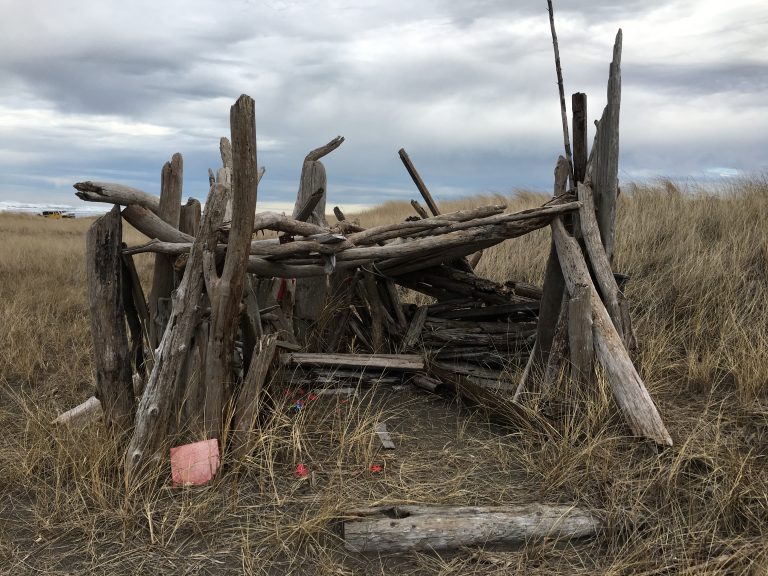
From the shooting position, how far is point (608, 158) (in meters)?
5.12

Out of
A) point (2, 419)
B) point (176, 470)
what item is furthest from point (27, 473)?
point (2, 419)

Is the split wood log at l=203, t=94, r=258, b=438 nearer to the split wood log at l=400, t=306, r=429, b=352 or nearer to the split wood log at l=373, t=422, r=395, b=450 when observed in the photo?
the split wood log at l=373, t=422, r=395, b=450

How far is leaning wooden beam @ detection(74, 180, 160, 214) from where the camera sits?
4203mm

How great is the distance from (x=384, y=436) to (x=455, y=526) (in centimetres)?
123

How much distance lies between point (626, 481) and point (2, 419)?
4520 millimetres

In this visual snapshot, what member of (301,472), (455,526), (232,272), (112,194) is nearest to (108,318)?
(112,194)

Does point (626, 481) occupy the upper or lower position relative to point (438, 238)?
lower

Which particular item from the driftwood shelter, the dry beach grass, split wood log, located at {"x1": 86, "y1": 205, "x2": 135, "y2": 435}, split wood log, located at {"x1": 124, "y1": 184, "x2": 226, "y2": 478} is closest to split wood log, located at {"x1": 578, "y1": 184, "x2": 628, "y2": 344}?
the driftwood shelter

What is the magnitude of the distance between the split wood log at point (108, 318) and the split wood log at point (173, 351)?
370 mm

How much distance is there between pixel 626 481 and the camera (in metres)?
3.81

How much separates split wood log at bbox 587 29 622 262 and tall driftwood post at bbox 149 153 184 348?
3142mm

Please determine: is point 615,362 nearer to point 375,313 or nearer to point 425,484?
point 425,484

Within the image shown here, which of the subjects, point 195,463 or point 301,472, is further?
point 301,472

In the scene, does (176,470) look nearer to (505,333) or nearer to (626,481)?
(626,481)
